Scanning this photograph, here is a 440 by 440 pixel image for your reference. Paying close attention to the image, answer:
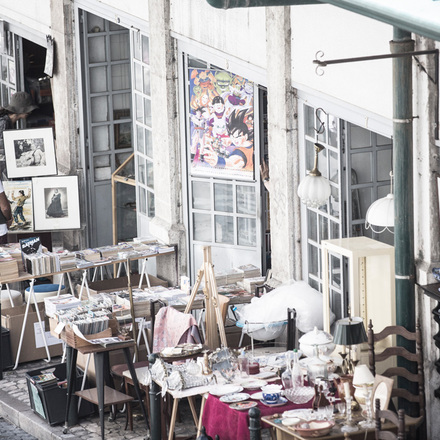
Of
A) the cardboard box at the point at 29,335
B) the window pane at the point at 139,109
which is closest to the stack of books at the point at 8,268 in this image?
the cardboard box at the point at 29,335

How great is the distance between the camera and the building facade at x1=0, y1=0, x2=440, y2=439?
924 centimetres

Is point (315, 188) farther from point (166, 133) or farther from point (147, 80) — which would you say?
point (147, 80)

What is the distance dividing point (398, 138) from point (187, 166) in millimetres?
4781

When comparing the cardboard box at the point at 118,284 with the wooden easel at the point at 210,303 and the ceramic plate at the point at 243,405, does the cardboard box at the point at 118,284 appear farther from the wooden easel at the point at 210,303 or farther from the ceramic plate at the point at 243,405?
the ceramic plate at the point at 243,405

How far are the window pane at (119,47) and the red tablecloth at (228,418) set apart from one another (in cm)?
728

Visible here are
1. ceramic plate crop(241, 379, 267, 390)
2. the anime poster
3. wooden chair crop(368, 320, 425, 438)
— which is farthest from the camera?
the anime poster

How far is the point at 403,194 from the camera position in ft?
27.8

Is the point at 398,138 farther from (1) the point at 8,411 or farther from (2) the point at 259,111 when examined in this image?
(1) the point at 8,411

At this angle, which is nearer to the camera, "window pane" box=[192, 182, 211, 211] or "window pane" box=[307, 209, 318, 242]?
"window pane" box=[307, 209, 318, 242]

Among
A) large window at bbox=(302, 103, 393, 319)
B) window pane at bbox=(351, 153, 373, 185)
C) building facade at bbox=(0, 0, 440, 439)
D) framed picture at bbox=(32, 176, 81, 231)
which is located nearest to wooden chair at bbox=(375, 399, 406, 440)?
building facade at bbox=(0, 0, 440, 439)

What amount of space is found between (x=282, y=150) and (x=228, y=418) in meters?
3.14

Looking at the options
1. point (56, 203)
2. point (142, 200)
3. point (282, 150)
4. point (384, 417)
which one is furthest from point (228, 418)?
point (56, 203)

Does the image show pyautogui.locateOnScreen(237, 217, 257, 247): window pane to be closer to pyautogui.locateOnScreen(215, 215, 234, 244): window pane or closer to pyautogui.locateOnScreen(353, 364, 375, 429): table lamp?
pyautogui.locateOnScreen(215, 215, 234, 244): window pane

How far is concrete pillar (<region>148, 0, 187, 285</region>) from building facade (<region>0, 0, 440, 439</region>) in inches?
0.7
